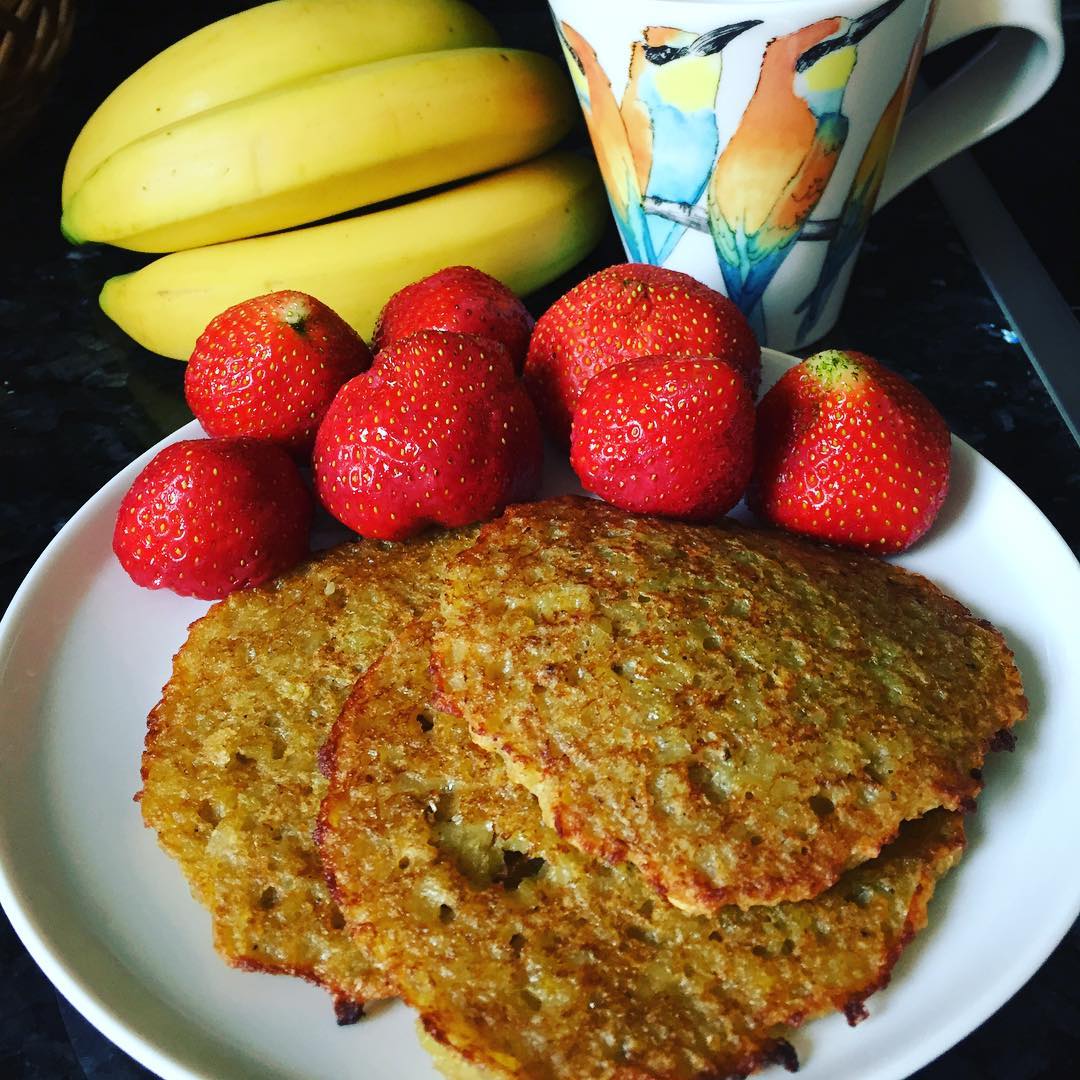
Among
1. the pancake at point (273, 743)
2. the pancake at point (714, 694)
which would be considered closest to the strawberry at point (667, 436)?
the pancake at point (714, 694)

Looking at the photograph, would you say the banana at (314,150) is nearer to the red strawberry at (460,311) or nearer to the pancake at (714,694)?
the red strawberry at (460,311)

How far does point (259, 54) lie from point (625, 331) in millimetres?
726

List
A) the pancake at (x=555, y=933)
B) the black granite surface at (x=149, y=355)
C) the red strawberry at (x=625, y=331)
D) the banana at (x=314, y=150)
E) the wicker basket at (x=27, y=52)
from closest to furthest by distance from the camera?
1. the pancake at (x=555, y=933)
2. the black granite surface at (x=149, y=355)
3. the red strawberry at (x=625, y=331)
4. the banana at (x=314, y=150)
5. the wicker basket at (x=27, y=52)

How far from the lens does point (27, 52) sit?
185 centimetres

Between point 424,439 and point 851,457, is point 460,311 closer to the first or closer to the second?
point 424,439

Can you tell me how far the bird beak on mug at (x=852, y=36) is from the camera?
1.18 metres

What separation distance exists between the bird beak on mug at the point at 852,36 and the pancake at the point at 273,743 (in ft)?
2.08

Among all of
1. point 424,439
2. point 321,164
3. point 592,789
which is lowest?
point 592,789

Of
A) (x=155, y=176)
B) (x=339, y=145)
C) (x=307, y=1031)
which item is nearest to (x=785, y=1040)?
(x=307, y=1031)

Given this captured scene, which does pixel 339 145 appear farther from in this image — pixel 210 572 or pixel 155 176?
pixel 210 572

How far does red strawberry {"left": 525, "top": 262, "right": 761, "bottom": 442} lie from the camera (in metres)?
1.26

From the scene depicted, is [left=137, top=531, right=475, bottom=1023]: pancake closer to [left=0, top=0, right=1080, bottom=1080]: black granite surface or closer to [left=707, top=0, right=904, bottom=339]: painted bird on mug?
[left=0, top=0, right=1080, bottom=1080]: black granite surface

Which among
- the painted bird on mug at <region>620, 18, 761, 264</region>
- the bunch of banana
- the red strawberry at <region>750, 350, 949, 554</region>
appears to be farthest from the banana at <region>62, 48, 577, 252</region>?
the red strawberry at <region>750, 350, 949, 554</region>

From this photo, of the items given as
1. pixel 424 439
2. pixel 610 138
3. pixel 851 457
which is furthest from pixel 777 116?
pixel 424 439
